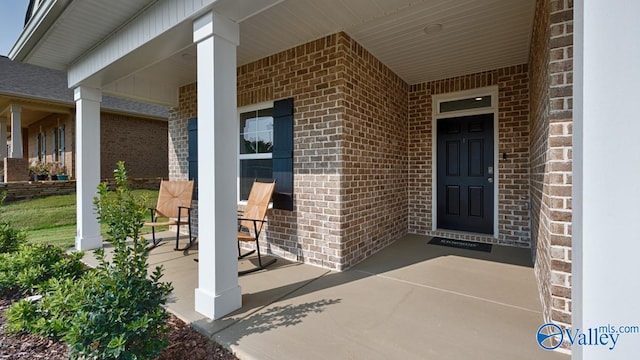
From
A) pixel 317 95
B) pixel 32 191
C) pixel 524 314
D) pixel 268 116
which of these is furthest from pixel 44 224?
pixel 524 314

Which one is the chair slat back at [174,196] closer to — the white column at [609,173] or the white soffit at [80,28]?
the white soffit at [80,28]

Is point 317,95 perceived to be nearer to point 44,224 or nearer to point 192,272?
point 192,272

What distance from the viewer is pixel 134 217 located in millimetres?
1854

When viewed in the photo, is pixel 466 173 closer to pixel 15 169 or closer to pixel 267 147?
pixel 267 147

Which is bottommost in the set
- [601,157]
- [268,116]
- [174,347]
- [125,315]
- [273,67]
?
[174,347]

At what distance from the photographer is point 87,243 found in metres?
4.14

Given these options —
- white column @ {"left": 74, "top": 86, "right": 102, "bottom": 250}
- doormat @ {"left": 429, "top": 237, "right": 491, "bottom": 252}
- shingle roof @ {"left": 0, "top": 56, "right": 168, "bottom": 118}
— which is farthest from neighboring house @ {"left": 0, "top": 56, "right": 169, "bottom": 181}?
doormat @ {"left": 429, "top": 237, "right": 491, "bottom": 252}

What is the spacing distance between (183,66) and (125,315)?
3.82 metres

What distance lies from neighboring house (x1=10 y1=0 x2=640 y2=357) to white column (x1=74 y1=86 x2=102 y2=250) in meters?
0.03

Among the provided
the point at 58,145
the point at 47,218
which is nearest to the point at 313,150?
the point at 47,218

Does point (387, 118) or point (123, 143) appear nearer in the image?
point (387, 118)

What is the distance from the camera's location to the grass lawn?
16.6ft

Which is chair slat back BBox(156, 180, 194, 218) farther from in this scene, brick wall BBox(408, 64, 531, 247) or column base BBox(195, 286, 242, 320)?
brick wall BBox(408, 64, 531, 247)

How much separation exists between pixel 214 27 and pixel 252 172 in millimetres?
2419
